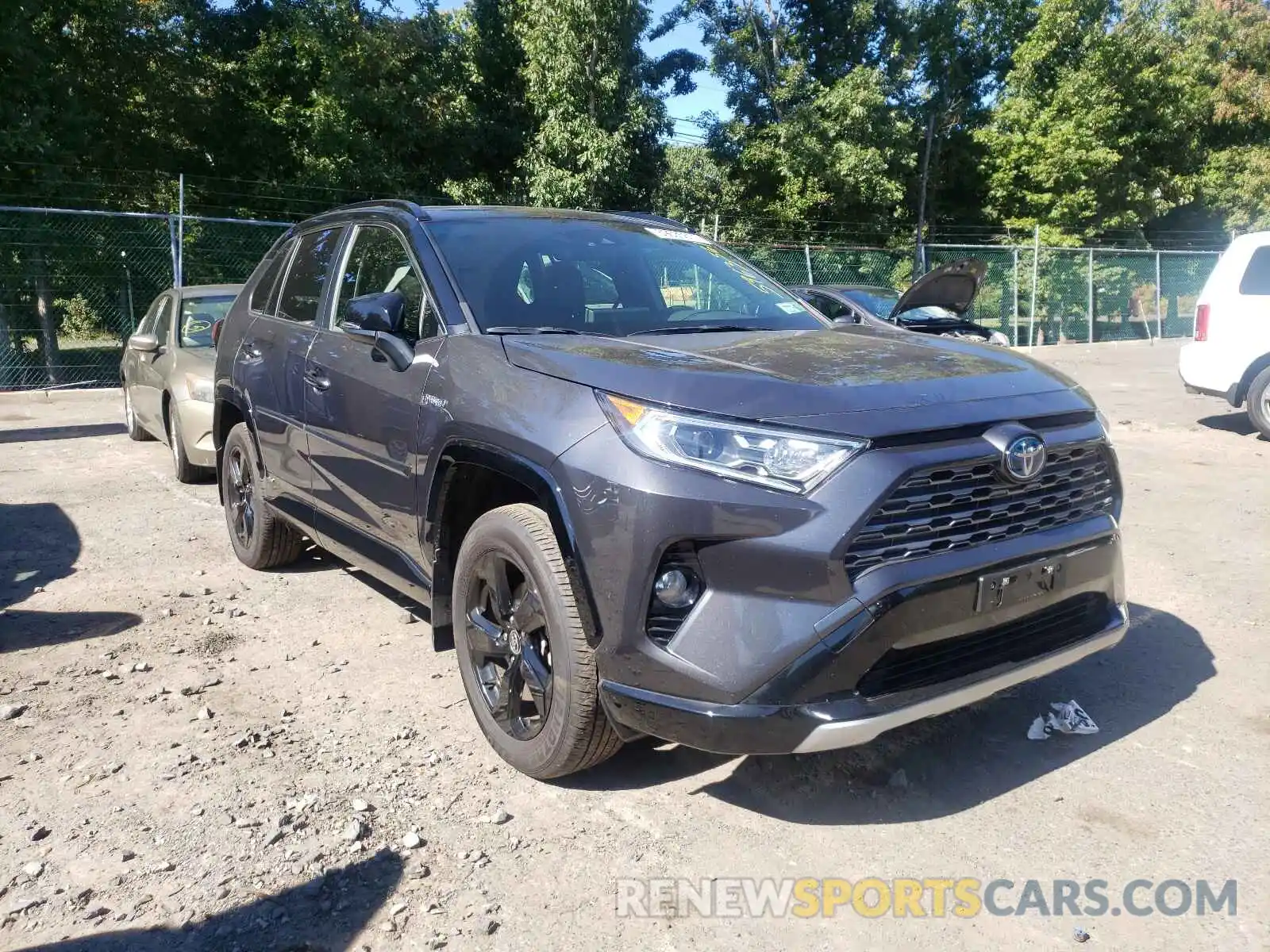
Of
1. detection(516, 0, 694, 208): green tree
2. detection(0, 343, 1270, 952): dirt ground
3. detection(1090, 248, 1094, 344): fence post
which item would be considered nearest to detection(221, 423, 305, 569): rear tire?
detection(0, 343, 1270, 952): dirt ground

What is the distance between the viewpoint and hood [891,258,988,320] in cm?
525

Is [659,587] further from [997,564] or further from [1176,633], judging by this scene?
[1176,633]

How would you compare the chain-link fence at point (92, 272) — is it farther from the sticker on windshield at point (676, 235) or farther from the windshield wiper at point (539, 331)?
the windshield wiper at point (539, 331)

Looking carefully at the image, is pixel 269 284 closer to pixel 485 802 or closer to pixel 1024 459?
pixel 485 802

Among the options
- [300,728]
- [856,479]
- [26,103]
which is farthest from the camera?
[26,103]

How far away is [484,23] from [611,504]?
24.1 metres

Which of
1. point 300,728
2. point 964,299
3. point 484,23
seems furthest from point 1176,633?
point 484,23

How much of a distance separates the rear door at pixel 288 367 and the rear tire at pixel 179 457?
2708 mm

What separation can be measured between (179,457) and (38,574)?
2.26 m

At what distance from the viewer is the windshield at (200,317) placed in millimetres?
8062

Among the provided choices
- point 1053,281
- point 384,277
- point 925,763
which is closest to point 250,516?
point 384,277

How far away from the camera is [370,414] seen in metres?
3.71

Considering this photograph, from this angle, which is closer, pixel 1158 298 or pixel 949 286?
pixel 949 286

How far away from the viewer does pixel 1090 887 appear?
2527mm
